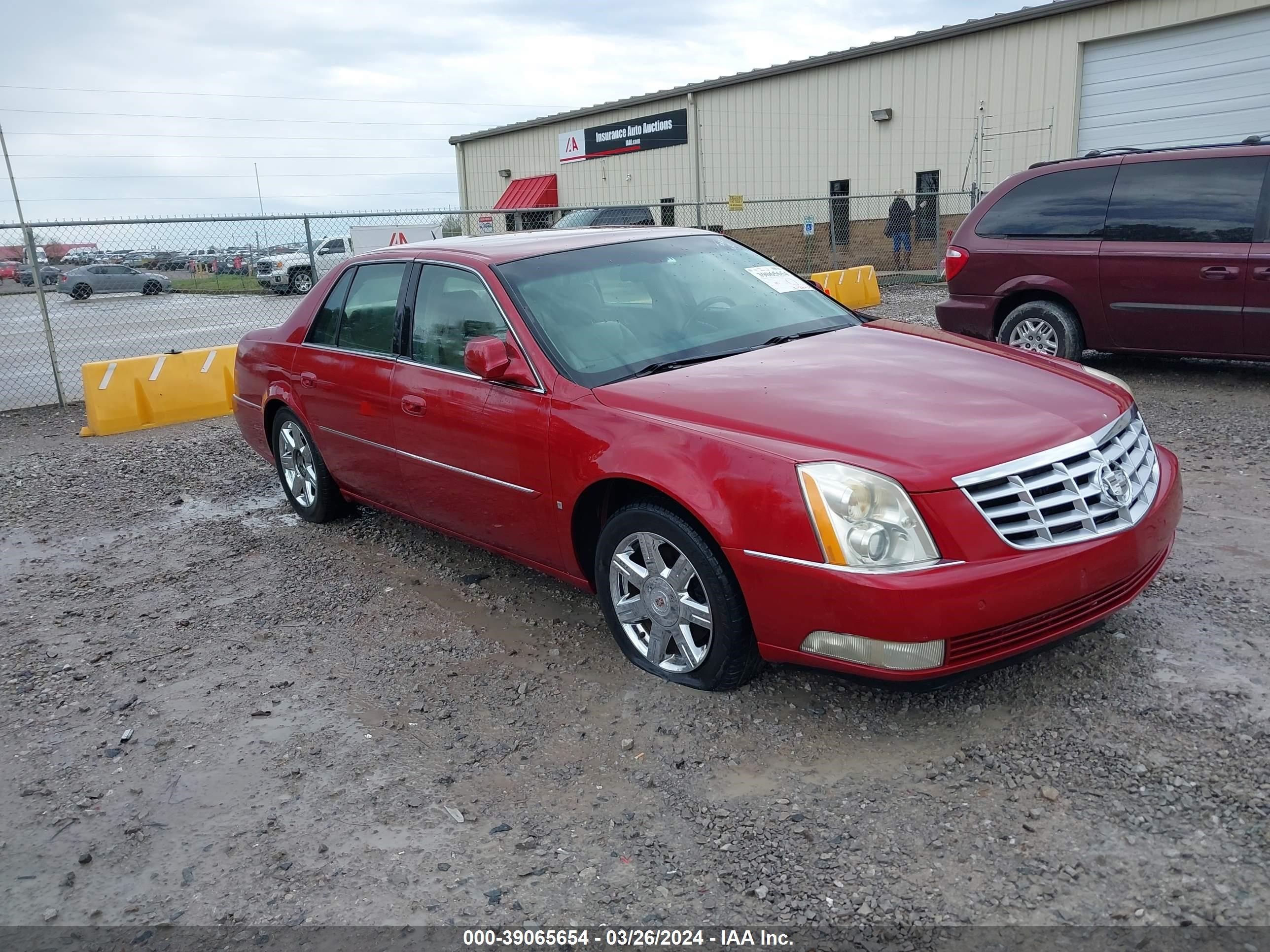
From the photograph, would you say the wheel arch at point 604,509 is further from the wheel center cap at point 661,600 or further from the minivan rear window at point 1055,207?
the minivan rear window at point 1055,207

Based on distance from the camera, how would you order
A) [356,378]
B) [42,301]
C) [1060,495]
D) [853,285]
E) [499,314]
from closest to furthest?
1. [1060,495]
2. [499,314]
3. [356,378]
4. [42,301]
5. [853,285]

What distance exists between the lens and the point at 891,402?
3.37 meters

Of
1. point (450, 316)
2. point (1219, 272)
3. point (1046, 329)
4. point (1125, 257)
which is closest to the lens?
point (450, 316)

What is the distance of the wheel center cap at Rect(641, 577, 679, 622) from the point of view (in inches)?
137

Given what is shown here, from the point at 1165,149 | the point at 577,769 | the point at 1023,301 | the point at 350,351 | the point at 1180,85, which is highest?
the point at 1180,85

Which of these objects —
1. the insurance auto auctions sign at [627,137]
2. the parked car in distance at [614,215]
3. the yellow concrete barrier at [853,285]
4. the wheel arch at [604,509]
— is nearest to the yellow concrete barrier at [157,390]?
the wheel arch at [604,509]

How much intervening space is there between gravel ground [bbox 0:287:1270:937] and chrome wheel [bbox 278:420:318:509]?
3.17ft

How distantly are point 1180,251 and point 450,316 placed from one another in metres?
5.70

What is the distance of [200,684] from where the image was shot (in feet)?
13.1

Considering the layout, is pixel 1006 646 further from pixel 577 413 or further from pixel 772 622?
pixel 577 413

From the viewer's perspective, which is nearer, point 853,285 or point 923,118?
point 853,285

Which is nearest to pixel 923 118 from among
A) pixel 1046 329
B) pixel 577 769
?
pixel 1046 329

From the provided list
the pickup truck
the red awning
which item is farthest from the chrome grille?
the red awning

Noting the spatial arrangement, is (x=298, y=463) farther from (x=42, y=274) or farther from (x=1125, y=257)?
(x=42, y=274)
